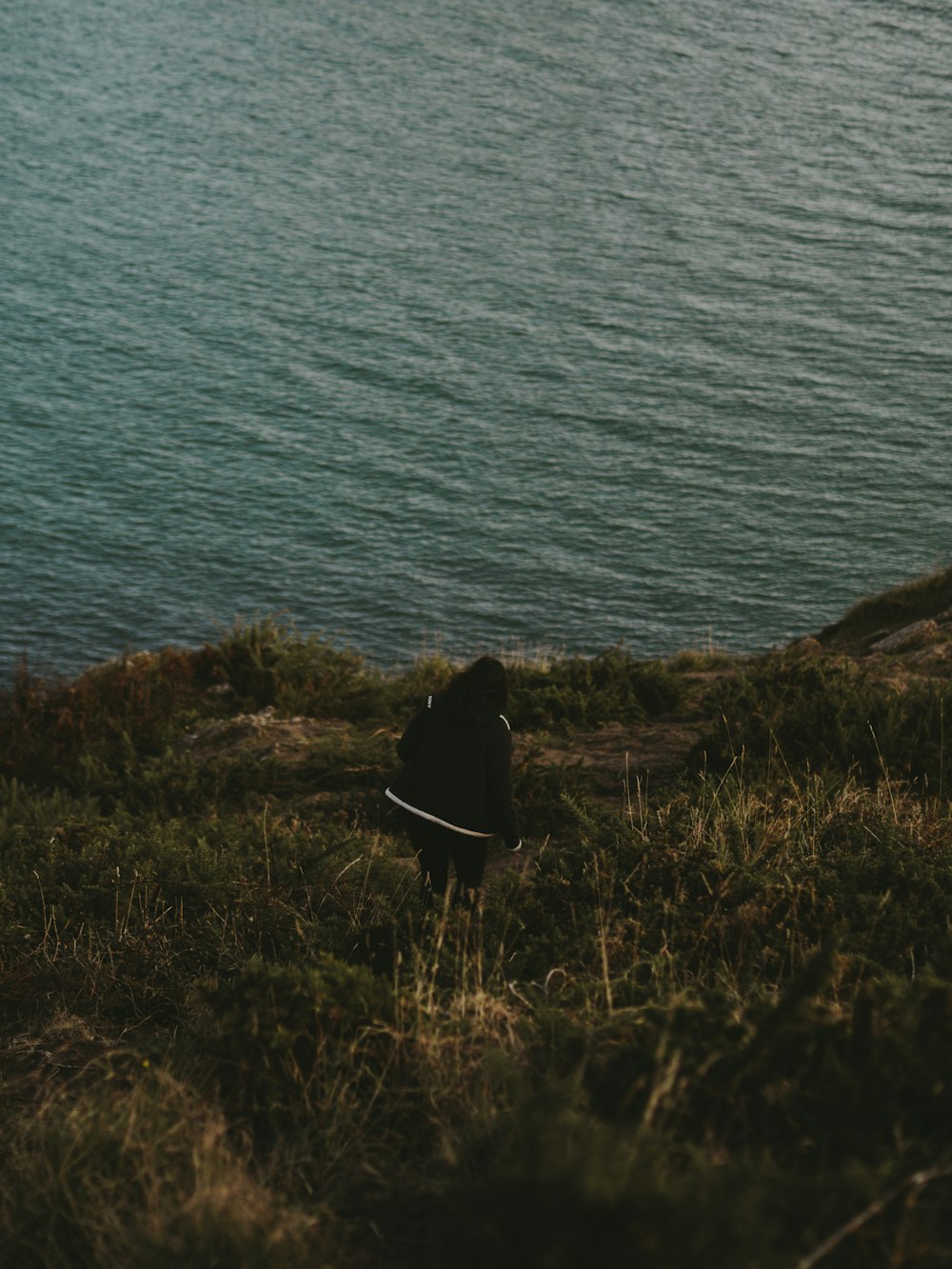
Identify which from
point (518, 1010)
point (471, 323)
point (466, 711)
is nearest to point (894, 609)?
point (466, 711)

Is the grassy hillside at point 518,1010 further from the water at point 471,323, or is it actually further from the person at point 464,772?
the water at point 471,323

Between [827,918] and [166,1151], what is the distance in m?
3.50

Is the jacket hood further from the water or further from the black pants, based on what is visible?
the water

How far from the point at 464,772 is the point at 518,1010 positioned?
1.98m

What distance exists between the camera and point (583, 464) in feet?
85.3

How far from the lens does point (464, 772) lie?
716 cm

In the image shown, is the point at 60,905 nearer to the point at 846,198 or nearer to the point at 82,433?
the point at 82,433

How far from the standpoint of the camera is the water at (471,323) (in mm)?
22172

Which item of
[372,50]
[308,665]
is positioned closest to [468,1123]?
[308,665]

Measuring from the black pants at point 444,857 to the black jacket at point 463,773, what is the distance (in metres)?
0.10

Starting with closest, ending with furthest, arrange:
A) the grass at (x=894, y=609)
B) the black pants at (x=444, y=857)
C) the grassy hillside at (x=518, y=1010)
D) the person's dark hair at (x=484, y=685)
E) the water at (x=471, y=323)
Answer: the grassy hillside at (x=518, y=1010)
the person's dark hair at (x=484, y=685)
the black pants at (x=444, y=857)
the grass at (x=894, y=609)
the water at (x=471, y=323)

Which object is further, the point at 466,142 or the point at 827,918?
the point at 466,142

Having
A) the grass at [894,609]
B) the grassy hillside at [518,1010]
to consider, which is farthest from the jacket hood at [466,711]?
the grass at [894,609]

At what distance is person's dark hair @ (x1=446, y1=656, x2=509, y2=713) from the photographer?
7.11 meters
